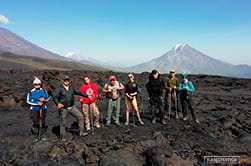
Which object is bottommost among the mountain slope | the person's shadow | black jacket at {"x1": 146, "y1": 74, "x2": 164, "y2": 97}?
the person's shadow

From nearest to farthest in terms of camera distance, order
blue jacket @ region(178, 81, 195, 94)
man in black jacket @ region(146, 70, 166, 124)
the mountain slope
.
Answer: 1. man in black jacket @ region(146, 70, 166, 124)
2. blue jacket @ region(178, 81, 195, 94)
3. the mountain slope

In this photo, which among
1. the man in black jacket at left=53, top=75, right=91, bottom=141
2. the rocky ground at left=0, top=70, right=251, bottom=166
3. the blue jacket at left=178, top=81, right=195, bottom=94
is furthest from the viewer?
the blue jacket at left=178, top=81, right=195, bottom=94

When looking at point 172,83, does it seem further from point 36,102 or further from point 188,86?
point 36,102

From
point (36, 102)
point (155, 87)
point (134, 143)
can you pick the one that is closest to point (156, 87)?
point (155, 87)

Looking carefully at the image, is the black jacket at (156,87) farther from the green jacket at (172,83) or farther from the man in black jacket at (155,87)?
the green jacket at (172,83)

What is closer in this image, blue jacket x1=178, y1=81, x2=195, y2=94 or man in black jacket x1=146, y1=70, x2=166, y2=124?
man in black jacket x1=146, y1=70, x2=166, y2=124

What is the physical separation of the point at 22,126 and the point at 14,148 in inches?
108

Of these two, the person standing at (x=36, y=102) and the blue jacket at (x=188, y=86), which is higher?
the blue jacket at (x=188, y=86)

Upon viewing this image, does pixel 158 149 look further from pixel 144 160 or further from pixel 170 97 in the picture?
pixel 170 97

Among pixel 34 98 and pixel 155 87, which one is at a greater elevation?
pixel 155 87

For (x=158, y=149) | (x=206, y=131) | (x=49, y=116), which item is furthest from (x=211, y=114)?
(x=49, y=116)

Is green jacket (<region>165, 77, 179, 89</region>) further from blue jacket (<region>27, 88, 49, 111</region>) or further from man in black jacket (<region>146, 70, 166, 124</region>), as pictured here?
blue jacket (<region>27, 88, 49, 111</region>)

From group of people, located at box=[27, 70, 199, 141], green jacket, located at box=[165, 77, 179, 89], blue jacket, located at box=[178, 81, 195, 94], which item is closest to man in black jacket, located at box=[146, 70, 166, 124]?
group of people, located at box=[27, 70, 199, 141]

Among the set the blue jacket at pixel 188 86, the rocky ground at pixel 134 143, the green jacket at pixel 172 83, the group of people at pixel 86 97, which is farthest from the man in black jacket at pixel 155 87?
the rocky ground at pixel 134 143
